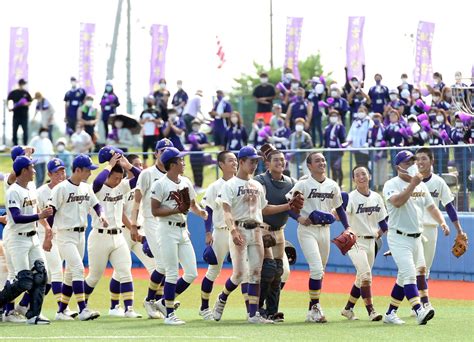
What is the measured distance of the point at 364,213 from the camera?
16.9 metres

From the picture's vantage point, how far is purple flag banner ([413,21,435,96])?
132 feet

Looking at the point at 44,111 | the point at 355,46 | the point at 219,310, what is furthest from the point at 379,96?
the point at 219,310

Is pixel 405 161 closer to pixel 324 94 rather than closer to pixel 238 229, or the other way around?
pixel 238 229

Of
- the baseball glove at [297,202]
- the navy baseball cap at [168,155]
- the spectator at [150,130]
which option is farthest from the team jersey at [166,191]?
the spectator at [150,130]

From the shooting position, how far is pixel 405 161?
15398 millimetres

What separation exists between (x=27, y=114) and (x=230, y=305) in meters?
16.8

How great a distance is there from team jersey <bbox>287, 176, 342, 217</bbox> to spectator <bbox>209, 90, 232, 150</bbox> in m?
17.8

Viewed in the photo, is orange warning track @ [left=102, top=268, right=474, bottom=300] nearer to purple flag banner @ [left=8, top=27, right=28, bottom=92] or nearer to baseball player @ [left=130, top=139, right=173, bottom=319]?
baseball player @ [left=130, top=139, right=173, bottom=319]

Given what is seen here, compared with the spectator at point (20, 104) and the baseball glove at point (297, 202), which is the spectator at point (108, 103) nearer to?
the spectator at point (20, 104)

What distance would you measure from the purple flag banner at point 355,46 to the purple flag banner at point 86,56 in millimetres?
8892

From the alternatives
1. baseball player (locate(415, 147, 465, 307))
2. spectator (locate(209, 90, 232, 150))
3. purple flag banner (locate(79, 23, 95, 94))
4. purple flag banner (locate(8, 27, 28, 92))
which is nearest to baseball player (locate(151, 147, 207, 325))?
baseball player (locate(415, 147, 465, 307))

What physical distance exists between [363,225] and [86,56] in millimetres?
28810

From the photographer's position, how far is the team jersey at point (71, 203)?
1648cm

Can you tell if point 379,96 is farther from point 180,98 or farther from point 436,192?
point 436,192
